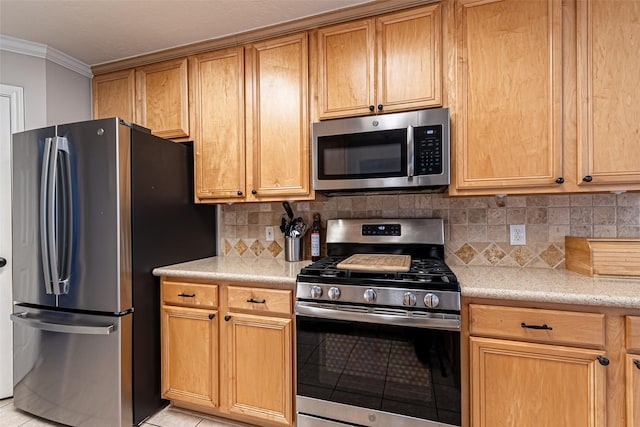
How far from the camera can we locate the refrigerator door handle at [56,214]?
5.51 ft

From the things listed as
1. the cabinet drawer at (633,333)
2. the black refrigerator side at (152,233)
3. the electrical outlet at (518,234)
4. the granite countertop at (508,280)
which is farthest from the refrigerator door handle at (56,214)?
the cabinet drawer at (633,333)

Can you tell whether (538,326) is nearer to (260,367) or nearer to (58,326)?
(260,367)

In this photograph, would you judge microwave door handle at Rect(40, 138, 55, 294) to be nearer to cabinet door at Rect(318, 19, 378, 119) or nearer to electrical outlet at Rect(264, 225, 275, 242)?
electrical outlet at Rect(264, 225, 275, 242)

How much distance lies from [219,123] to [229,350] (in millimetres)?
1412

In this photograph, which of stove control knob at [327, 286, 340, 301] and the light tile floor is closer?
stove control knob at [327, 286, 340, 301]

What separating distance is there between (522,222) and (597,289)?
60cm

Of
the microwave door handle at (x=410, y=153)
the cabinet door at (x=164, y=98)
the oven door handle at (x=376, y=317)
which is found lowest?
the oven door handle at (x=376, y=317)

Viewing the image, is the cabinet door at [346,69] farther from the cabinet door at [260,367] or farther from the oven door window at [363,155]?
the cabinet door at [260,367]

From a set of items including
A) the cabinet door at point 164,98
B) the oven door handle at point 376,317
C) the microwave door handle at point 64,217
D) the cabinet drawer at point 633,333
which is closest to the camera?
the cabinet drawer at point 633,333

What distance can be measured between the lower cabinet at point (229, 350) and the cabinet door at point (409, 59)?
4.00 feet

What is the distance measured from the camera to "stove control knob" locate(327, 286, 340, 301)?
4.74 feet

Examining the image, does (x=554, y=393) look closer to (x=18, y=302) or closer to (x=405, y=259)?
(x=405, y=259)

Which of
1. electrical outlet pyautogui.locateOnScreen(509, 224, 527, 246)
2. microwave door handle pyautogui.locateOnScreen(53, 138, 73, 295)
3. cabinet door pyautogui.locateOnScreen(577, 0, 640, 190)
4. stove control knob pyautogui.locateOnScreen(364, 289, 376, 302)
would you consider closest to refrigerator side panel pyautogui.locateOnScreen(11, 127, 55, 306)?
microwave door handle pyautogui.locateOnScreen(53, 138, 73, 295)

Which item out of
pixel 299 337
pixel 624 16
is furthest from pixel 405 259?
pixel 624 16
